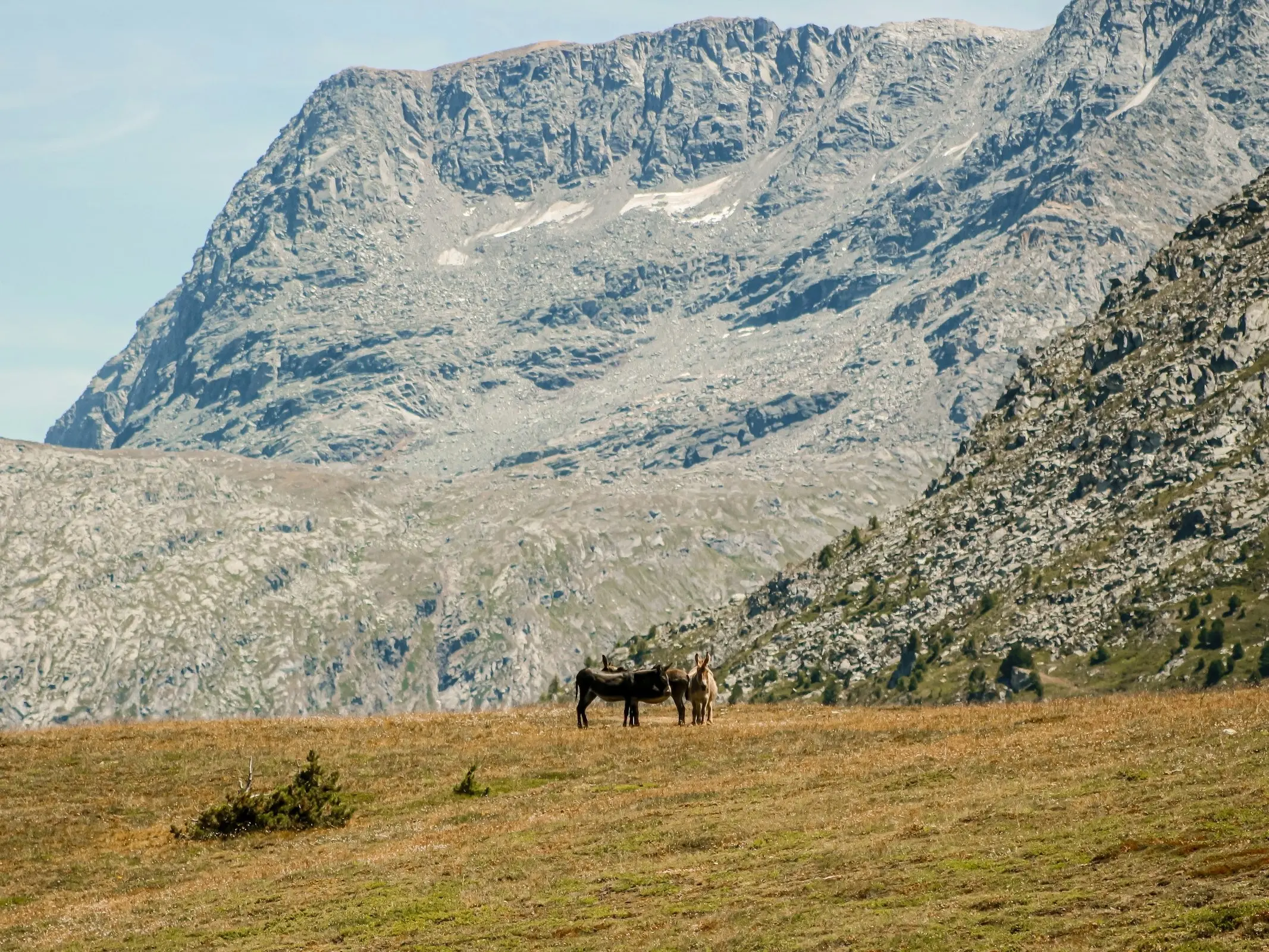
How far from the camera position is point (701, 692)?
62312 mm

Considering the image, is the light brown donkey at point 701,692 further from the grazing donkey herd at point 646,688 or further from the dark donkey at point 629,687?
the dark donkey at point 629,687

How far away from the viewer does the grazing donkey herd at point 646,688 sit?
206 ft

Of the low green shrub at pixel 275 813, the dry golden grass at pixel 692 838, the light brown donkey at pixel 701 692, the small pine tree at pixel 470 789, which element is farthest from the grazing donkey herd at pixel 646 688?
the low green shrub at pixel 275 813

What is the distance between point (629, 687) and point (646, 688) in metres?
0.82

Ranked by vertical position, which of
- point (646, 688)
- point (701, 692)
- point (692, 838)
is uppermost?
point (646, 688)

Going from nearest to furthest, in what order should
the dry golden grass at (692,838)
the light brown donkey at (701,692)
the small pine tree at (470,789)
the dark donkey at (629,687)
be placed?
1. the dry golden grass at (692,838)
2. the small pine tree at (470,789)
3. the light brown donkey at (701,692)
4. the dark donkey at (629,687)

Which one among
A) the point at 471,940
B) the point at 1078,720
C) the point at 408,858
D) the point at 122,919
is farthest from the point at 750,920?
the point at 1078,720

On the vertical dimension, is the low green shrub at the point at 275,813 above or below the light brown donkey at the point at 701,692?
below

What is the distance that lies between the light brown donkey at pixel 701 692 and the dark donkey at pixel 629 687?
4.87 ft

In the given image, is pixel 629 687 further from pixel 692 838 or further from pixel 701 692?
pixel 692 838

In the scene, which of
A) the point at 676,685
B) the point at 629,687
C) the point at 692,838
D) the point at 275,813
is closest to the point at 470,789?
the point at 275,813

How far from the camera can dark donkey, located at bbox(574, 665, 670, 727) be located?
63.5m

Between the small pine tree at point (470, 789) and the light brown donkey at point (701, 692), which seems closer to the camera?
the small pine tree at point (470, 789)

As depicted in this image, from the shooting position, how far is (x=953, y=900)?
28.4 metres
